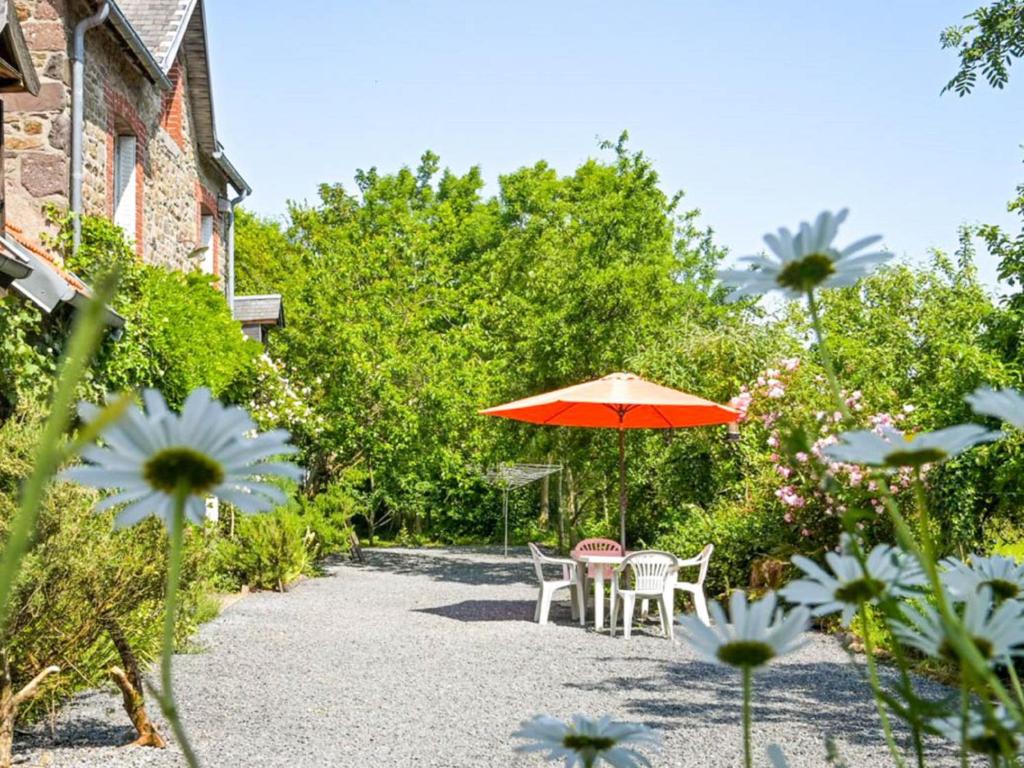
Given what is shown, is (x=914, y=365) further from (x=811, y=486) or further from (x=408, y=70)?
(x=408, y=70)

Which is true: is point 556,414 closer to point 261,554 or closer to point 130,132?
point 261,554

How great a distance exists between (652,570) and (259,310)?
7.89 m

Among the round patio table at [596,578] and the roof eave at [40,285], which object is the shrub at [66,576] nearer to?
the roof eave at [40,285]

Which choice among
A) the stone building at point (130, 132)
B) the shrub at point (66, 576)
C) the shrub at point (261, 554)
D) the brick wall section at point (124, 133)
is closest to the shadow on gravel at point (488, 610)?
the shrub at point (261, 554)

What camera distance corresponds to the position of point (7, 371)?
6.53 meters

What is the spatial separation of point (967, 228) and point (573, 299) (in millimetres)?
7374

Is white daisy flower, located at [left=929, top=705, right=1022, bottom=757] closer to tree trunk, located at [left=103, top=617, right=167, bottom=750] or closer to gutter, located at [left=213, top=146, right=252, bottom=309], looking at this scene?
tree trunk, located at [left=103, top=617, right=167, bottom=750]

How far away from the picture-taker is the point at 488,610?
451 inches

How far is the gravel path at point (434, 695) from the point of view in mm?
5426

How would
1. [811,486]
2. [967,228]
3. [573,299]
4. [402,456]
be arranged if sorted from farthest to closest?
[967,228] < [402,456] < [573,299] < [811,486]

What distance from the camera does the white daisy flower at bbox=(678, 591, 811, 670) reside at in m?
0.63

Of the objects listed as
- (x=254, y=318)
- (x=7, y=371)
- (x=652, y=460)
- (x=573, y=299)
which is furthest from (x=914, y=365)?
(x=7, y=371)

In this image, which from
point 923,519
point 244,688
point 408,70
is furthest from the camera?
point 408,70

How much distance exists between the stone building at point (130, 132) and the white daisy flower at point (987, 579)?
754 centimetres
